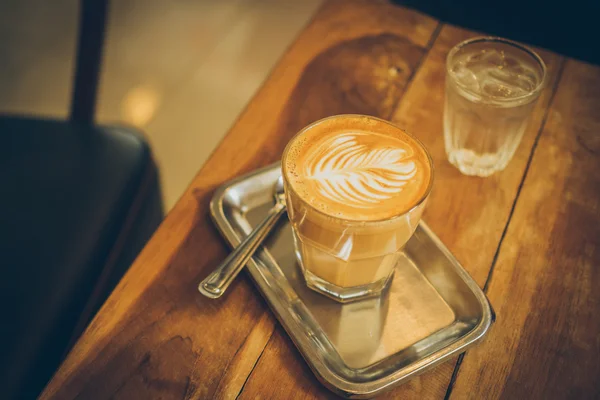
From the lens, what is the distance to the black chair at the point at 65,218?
799 mm

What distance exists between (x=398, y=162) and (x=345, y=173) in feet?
0.23

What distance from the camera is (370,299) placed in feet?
2.14

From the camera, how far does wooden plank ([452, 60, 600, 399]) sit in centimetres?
59

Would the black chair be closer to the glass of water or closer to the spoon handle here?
the spoon handle

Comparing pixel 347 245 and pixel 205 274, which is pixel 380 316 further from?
pixel 205 274

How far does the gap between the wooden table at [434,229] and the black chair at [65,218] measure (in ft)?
0.80

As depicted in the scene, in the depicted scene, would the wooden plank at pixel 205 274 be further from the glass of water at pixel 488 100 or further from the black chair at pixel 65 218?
the black chair at pixel 65 218

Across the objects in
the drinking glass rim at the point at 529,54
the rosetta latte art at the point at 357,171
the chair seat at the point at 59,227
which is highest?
the drinking glass rim at the point at 529,54

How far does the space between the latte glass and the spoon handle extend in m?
0.06

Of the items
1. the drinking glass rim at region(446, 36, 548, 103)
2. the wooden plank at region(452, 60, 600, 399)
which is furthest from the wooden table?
the drinking glass rim at region(446, 36, 548, 103)

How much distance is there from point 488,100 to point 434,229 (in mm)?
203

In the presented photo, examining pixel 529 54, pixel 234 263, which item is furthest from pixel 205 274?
pixel 529 54

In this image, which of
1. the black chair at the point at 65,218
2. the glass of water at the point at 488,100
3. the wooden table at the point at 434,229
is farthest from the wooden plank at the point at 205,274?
the black chair at the point at 65,218

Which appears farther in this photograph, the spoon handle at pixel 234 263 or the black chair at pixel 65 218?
the black chair at pixel 65 218
